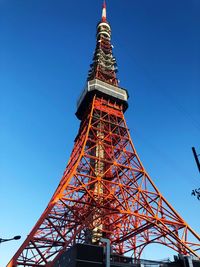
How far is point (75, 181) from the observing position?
22172 mm

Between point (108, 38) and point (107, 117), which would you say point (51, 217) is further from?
point (108, 38)

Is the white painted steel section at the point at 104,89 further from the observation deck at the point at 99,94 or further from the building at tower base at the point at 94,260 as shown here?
the building at tower base at the point at 94,260

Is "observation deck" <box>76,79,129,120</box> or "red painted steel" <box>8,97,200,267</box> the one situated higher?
"observation deck" <box>76,79,129,120</box>

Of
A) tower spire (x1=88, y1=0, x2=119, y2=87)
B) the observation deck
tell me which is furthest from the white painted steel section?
tower spire (x1=88, y1=0, x2=119, y2=87)

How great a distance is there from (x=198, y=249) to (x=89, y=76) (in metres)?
22.0

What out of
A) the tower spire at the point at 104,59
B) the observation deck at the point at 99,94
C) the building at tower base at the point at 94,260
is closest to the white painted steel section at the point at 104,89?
the observation deck at the point at 99,94

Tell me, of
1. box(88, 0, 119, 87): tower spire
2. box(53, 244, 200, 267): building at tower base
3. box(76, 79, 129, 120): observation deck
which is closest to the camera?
box(53, 244, 200, 267): building at tower base

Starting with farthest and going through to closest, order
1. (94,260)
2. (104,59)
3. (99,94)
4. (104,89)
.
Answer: (104,59)
(104,89)
(99,94)
(94,260)

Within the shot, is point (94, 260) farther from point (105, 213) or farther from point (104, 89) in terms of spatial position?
point (104, 89)

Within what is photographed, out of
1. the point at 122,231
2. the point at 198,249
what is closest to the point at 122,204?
the point at 122,231

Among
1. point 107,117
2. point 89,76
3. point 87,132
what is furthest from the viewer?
point 89,76

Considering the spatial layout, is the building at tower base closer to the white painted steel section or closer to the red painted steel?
the red painted steel

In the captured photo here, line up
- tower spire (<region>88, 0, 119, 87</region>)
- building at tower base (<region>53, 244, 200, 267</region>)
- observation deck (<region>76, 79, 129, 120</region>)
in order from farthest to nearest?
1. tower spire (<region>88, 0, 119, 87</region>)
2. observation deck (<region>76, 79, 129, 120</region>)
3. building at tower base (<region>53, 244, 200, 267</region>)

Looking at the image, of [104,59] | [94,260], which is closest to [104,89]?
[104,59]
